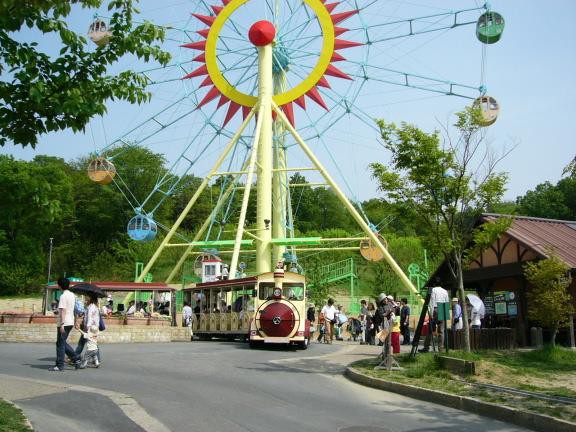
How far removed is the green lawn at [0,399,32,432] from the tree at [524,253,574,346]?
1183cm

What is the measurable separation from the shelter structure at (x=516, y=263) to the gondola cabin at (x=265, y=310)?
547 cm

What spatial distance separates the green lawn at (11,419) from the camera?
6926 mm

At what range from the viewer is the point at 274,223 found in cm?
3406

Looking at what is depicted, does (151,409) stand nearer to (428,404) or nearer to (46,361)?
(428,404)

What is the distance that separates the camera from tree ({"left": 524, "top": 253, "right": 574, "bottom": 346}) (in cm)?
1507

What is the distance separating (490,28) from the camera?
88.8 ft

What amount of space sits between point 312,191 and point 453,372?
2919 inches

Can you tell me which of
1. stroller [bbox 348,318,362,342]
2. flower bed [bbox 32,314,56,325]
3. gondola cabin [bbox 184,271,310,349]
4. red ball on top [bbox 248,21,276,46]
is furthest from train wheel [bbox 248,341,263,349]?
red ball on top [bbox 248,21,276,46]

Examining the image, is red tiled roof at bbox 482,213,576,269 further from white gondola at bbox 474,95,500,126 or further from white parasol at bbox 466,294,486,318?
white gondola at bbox 474,95,500,126

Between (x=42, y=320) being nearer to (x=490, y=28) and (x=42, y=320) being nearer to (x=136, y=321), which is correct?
(x=136, y=321)

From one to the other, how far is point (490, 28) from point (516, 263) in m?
12.5

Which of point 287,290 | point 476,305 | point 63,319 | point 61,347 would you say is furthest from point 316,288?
point 63,319

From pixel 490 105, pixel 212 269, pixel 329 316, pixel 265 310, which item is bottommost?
pixel 329 316

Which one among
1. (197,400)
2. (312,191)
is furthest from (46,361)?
(312,191)
